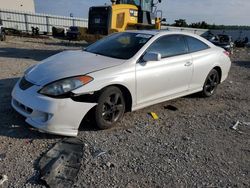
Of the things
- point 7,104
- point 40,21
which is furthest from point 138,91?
point 40,21

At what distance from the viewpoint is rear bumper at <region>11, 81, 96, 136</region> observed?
3447 mm

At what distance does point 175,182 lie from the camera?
9.62 feet

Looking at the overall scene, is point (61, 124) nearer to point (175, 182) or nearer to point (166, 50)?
point (175, 182)

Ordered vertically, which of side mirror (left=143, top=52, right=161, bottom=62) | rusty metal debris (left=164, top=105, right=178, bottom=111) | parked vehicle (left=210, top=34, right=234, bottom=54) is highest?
side mirror (left=143, top=52, right=161, bottom=62)

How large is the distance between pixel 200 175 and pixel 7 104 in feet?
11.8

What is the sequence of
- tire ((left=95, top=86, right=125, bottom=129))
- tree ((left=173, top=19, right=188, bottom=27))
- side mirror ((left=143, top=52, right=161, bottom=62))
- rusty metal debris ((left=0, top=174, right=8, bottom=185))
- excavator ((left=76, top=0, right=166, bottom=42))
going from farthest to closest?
tree ((left=173, top=19, right=188, bottom=27)) → excavator ((left=76, top=0, right=166, bottom=42)) → side mirror ((left=143, top=52, right=161, bottom=62)) → tire ((left=95, top=86, right=125, bottom=129)) → rusty metal debris ((left=0, top=174, right=8, bottom=185))

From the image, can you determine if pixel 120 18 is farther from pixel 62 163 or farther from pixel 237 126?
pixel 62 163

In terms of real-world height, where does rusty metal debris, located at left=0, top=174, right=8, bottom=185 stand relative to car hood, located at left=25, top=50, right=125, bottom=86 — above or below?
below

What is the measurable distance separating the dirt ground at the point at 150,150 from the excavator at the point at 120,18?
8207 mm

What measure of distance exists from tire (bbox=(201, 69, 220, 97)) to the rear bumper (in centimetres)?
327

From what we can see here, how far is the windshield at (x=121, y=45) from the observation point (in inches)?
178

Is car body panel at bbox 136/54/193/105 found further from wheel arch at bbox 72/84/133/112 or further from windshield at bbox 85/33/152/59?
windshield at bbox 85/33/152/59

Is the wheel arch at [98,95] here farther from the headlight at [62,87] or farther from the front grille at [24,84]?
the front grille at [24,84]

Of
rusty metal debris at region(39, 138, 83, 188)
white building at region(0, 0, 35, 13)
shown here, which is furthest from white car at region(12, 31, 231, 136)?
white building at region(0, 0, 35, 13)
